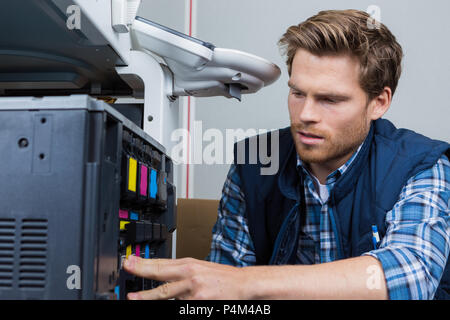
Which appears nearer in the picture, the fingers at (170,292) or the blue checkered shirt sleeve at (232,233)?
the fingers at (170,292)

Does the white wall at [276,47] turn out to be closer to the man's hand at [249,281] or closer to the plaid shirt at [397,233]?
the plaid shirt at [397,233]

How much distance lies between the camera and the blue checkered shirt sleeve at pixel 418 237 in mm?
565

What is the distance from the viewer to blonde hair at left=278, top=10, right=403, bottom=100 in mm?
913

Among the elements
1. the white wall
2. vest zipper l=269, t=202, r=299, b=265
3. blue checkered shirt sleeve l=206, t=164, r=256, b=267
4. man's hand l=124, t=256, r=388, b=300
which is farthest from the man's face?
the white wall

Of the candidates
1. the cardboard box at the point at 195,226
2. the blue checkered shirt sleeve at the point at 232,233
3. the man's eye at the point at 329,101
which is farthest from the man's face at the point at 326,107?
the cardboard box at the point at 195,226

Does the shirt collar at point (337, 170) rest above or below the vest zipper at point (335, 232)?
above

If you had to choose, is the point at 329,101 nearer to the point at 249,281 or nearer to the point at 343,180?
the point at 343,180

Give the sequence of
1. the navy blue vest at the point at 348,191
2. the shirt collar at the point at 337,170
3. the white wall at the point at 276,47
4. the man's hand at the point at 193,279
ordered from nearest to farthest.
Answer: the man's hand at the point at 193,279, the navy blue vest at the point at 348,191, the shirt collar at the point at 337,170, the white wall at the point at 276,47

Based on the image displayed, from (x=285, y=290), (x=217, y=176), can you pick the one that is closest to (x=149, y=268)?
(x=285, y=290)

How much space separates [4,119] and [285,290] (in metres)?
0.37

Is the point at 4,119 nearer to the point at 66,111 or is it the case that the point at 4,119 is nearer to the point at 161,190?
the point at 66,111

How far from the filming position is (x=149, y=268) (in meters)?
0.49

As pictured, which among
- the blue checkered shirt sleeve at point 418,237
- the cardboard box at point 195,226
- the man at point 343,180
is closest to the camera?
the blue checkered shirt sleeve at point 418,237

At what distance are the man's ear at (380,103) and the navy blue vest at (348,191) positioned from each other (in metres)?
0.02
